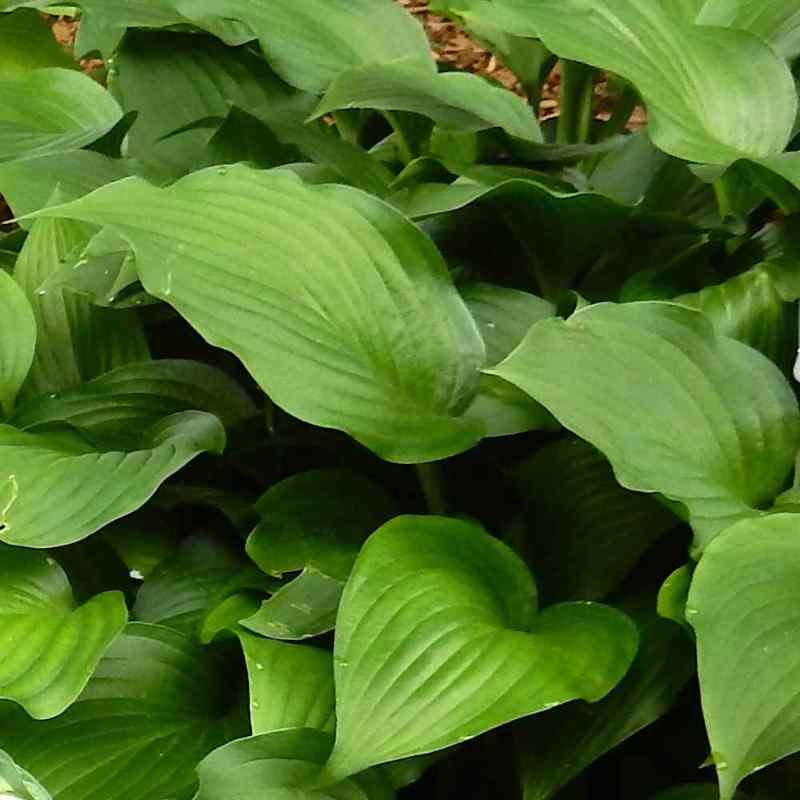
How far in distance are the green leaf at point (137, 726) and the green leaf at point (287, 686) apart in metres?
0.07

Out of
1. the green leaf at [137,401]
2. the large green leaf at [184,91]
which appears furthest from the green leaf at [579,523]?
the large green leaf at [184,91]

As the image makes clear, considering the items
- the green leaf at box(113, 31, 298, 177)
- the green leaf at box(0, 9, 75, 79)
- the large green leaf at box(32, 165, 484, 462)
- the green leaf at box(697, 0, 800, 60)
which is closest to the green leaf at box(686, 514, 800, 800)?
the large green leaf at box(32, 165, 484, 462)

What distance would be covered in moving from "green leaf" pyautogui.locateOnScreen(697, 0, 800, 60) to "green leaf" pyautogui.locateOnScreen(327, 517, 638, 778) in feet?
2.29

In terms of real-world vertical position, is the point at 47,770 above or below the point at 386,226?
below

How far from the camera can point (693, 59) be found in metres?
1.12

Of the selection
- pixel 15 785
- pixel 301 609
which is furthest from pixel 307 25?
pixel 15 785

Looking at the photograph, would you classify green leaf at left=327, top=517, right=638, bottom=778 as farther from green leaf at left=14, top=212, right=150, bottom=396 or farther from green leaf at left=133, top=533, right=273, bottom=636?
green leaf at left=14, top=212, right=150, bottom=396

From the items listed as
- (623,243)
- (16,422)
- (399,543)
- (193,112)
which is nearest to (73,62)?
(193,112)

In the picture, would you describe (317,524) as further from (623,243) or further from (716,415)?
(623,243)

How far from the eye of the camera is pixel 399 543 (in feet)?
2.79

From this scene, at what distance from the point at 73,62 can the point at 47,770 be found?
1.29 meters

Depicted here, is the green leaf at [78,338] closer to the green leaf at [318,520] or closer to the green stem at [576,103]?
the green leaf at [318,520]

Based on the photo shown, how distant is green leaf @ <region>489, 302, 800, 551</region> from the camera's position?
84cm

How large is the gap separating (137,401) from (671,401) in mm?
545
